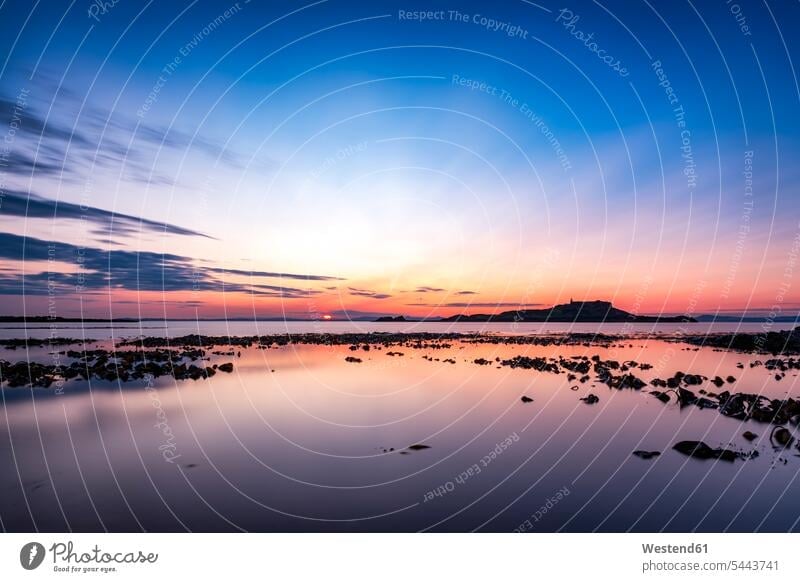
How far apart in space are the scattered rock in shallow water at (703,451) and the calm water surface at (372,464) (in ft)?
1.07

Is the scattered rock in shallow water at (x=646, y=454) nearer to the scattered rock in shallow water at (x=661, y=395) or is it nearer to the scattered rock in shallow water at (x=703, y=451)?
the scattered rock in shallow water at (x=703, y=451)

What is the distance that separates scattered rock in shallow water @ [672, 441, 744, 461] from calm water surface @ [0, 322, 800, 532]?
1.07 ft

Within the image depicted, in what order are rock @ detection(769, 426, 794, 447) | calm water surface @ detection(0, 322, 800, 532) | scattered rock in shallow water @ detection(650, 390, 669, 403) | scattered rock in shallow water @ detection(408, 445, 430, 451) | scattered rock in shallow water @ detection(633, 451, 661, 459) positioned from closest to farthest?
calm water surface @ detection(0, 322, 800, 532), scattered rock in shallow water @ detection(633, 451, 661, 459), scattered rock in shallow water @ detection(408, 445, 430, 451), rock @ detection(769, 426, 794, 447), scattered rock in shallow water @ detection(650, 390, 669, 403)

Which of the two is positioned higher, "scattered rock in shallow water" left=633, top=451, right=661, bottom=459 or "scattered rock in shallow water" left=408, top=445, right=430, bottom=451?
Result: "scattered rock in shallow water" left=408, top=445, right=430, bottom=451

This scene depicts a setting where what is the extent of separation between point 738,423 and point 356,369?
16.2m

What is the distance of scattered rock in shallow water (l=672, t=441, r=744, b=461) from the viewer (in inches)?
406

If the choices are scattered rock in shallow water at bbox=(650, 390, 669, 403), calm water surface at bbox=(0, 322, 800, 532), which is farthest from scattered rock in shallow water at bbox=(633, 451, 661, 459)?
scattered rock in shallow water at bbox=(650, 390, 669, 403)

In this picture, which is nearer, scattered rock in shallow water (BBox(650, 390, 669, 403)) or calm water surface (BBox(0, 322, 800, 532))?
calm water surface (BBox(0, 322, 800, 532))

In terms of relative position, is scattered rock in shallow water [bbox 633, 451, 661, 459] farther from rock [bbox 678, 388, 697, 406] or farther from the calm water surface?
rock [bbox 678, 388, 697, 406]

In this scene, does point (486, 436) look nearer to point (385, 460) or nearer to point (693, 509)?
point (385, 460)

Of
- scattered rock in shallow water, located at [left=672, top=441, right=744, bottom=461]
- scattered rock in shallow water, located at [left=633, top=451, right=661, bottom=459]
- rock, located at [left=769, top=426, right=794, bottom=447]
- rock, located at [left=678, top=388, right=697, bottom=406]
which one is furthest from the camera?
rock, located at [left=678, top=388, right=697, bottom=406]

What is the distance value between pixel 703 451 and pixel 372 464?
25.7ft

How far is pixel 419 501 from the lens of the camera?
8500 millimetres

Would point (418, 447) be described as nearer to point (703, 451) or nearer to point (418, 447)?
point (418, 447)
